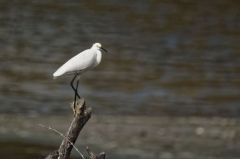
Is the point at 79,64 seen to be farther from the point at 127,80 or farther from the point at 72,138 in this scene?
the point at 127,80

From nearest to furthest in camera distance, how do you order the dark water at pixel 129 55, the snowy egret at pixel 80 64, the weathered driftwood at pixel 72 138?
the weathered driftwood at pixel 72 138
the snowy egret at pixel 80 64
the dark water at pixel 129 55

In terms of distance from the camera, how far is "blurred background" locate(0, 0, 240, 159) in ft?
42.0

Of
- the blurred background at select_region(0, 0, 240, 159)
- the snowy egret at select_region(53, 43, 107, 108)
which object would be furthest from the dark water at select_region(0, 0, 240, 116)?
the snowy egret at select_region(53, 43, 107, 108)

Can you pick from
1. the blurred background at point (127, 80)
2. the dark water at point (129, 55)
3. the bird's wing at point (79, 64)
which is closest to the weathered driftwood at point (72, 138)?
the bird's wing at point (79, 64)

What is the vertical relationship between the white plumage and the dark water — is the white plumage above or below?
below

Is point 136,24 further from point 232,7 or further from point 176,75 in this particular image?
point 176,75

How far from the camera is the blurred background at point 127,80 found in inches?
504

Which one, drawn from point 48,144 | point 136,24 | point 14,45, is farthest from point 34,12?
point 48,144

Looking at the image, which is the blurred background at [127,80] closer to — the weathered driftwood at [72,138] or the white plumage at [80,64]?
the white plumage at [80,64]

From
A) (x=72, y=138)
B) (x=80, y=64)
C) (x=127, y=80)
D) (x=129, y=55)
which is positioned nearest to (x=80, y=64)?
(x=80, y=64)

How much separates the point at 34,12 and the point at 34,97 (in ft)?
28.7

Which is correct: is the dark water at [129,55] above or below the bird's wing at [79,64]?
above

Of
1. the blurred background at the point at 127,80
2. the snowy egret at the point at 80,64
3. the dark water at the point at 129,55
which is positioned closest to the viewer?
the snowy egret at the point at 80,64

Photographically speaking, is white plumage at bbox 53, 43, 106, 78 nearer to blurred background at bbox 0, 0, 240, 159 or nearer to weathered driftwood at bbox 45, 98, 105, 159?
weathered driftwood at bbox 45, 98, 105, 159
